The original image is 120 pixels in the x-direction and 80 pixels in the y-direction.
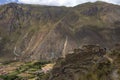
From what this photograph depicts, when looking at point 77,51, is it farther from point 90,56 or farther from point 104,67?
point 104,67

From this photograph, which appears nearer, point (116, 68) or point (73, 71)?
point (116, 68)

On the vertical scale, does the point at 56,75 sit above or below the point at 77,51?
below

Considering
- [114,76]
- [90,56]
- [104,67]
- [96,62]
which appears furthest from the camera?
[90,56]

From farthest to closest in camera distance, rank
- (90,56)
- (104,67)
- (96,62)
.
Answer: (90,56), (96,62), (104,67)

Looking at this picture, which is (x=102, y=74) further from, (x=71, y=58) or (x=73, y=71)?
(x=71, y=58)

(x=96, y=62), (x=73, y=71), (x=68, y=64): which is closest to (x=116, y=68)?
(x=96, y=62)

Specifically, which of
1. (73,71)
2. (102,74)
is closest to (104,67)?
(102,74)
